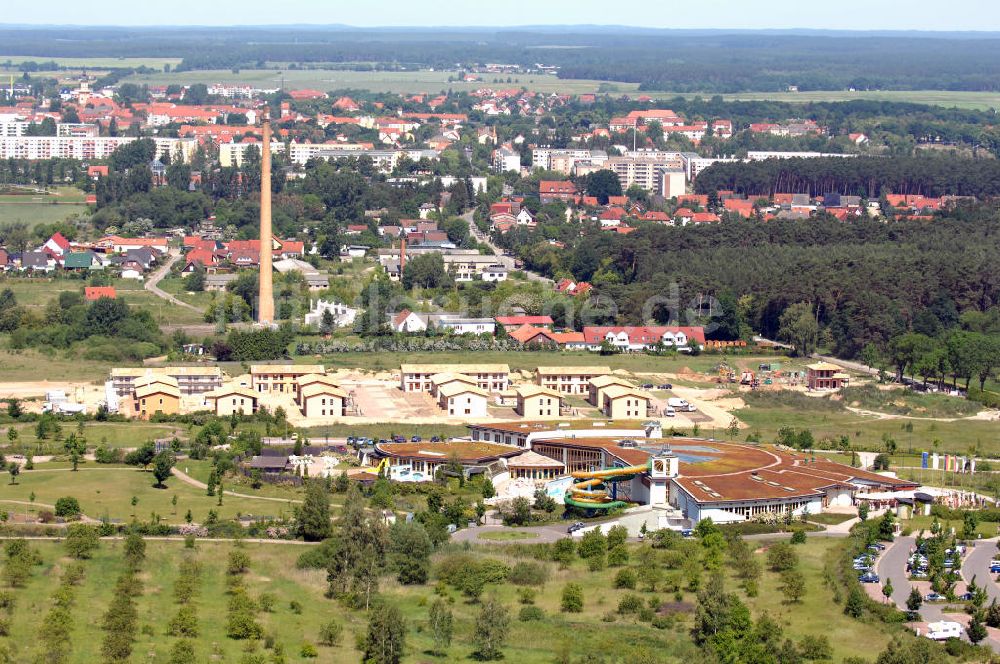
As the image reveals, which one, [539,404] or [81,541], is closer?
[81,541]

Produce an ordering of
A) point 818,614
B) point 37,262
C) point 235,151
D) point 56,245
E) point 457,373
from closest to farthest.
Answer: point 818,614, point 457,373, point 37,262, point 56,245, point 235,151

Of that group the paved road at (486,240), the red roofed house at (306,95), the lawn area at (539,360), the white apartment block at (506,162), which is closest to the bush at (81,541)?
the lawn area at (539,360)

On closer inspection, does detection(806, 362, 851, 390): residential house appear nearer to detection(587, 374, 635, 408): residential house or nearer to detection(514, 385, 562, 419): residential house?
detection(587, 374, 635, 408): residential house

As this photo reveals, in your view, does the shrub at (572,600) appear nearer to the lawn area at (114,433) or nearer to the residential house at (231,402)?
the lawn area at (114,433)

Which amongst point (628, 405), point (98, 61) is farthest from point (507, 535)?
point (98, 61)

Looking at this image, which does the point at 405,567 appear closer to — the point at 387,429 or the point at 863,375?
the point at 387,429

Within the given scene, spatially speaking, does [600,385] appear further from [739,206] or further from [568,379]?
[739,206]
